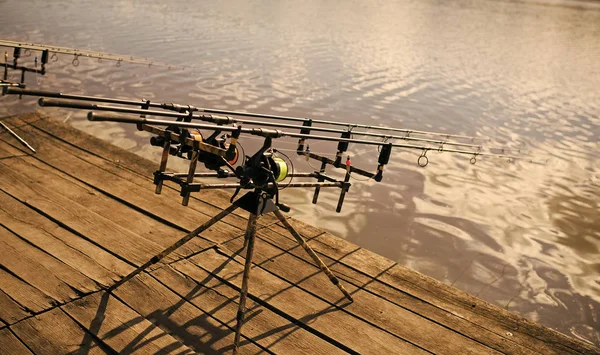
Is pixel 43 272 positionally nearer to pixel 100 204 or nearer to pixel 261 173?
pixel 100 204

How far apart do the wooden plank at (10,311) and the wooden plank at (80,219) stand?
1.08 meters

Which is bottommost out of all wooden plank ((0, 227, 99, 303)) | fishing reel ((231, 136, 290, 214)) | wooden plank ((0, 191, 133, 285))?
wooden plank ((0, 227, 99, 303))

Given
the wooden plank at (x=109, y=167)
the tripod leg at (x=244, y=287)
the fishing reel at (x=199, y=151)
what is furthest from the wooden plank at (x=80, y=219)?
the tripod leg at (x=244, y=287)

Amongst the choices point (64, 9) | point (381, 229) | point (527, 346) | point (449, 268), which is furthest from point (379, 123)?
point (64, 9)

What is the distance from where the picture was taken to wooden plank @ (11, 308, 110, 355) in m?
3.52

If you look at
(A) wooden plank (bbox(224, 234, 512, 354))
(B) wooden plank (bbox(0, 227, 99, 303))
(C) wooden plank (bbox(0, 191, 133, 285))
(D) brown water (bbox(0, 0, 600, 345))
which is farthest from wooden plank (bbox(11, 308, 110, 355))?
(D) brown water (bbox(0, 0, 600, 345))

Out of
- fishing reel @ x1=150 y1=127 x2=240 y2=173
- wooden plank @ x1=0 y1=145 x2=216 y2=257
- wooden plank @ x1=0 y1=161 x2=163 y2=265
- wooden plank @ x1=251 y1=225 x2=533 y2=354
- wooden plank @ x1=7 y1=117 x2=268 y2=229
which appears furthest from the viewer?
wooden plank @ x1=7 y1=117 x2=268 y2=229

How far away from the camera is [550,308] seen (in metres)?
6.90

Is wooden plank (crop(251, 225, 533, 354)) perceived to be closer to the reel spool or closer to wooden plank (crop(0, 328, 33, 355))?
the reel spool

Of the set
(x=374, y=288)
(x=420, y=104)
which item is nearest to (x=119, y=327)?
(x=374, y=288)

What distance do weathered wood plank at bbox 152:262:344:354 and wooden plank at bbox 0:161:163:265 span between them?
48cm

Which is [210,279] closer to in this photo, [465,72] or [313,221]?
[313,221]

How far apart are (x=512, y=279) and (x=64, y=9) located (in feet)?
88.3

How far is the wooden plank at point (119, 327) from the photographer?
12.0 ft
